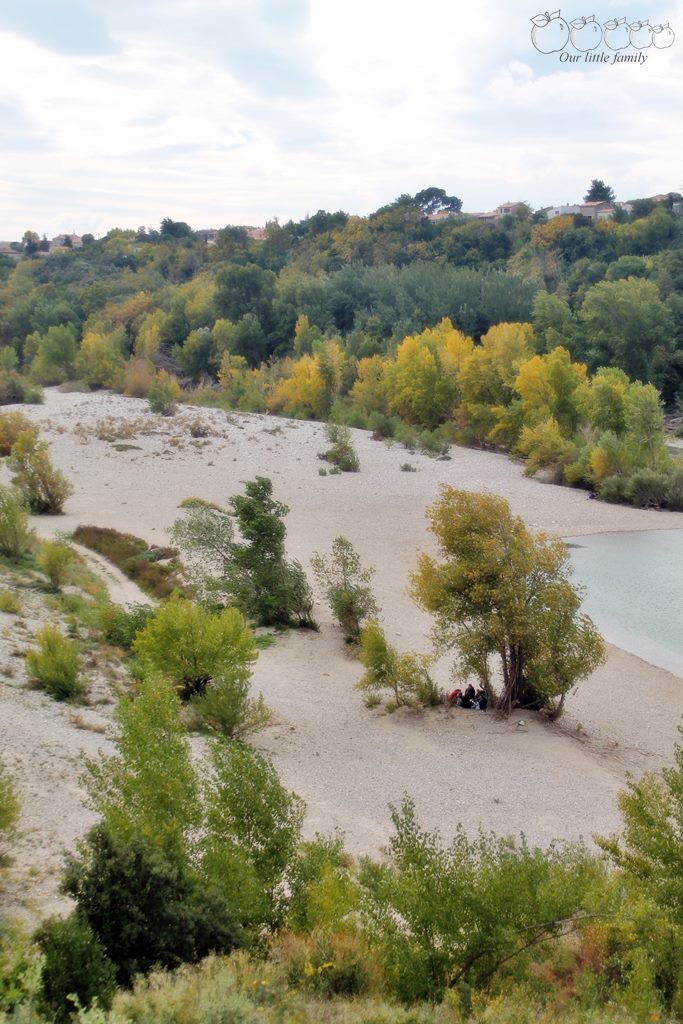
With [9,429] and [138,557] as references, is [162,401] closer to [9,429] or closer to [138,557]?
[9,429]

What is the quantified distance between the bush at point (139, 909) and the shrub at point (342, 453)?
34.5m

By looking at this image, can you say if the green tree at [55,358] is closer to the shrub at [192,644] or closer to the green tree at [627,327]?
the green tree at [627,327]

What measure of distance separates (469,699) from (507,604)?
7.46ft

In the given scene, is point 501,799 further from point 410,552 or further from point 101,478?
point 101,478

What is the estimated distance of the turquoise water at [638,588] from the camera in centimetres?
2283

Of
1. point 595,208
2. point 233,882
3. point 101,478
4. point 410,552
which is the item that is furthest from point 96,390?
Result: point 595,208

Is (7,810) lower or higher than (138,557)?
higher

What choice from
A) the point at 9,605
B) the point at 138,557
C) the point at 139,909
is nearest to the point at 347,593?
the point at 9,605

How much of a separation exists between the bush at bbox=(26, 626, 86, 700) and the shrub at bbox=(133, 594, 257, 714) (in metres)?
1.25

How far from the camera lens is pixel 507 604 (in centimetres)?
1677

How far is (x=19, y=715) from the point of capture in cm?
1516

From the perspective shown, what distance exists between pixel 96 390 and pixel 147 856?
2295 inches

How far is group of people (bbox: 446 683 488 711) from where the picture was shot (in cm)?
1761

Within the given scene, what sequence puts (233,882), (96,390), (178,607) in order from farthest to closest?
(96,390)
(178,607)
(233,882)
